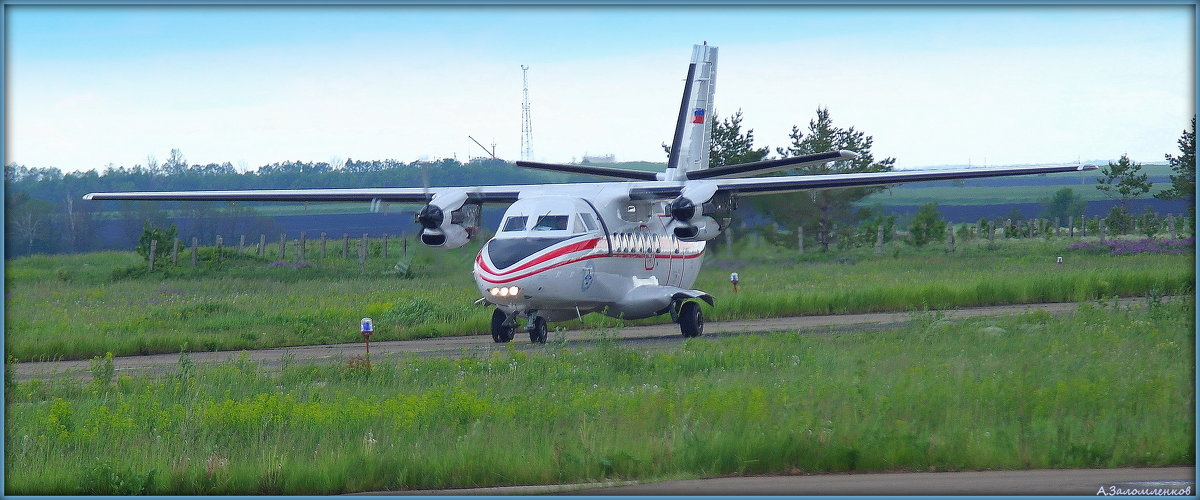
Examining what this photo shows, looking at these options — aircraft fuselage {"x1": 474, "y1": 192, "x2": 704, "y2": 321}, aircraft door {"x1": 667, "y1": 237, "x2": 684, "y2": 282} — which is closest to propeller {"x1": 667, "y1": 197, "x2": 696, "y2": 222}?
aircraft fuselage {"x1": 474, "y1": 192, "x2": 704, "y2": 321}

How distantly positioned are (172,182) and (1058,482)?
5421cm

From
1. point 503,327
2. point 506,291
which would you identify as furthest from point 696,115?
point 506,291

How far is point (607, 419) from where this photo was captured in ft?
37.6

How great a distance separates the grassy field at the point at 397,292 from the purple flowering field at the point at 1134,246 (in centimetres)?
83

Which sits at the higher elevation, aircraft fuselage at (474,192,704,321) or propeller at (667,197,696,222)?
propeller at (667,197,696,222)

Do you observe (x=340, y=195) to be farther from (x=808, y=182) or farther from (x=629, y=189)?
(x=808, y=182)

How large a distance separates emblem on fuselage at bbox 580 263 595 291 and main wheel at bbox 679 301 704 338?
251cm

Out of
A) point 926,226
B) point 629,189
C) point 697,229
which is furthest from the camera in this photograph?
point 926,226

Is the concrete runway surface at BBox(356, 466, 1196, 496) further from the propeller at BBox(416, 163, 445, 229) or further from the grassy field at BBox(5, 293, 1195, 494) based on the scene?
the propeller at BBox(416, 163, 445, 229)

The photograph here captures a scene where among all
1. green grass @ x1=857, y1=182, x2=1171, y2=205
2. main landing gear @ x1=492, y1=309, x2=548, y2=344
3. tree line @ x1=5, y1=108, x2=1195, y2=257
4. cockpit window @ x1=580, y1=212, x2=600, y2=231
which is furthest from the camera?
green grass @ x1=857, y1=182, x2=1171, y2=205

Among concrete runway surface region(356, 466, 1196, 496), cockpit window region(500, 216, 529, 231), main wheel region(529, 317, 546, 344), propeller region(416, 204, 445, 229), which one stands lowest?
concrete runway surface region(356, 466, 1196, 496)

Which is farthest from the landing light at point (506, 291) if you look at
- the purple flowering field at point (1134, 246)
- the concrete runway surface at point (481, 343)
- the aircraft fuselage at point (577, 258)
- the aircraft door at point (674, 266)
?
the purple flowering field at point (1134, 246)

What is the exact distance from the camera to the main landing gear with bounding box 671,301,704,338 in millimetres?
22859

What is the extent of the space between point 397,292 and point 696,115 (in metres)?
9.76
